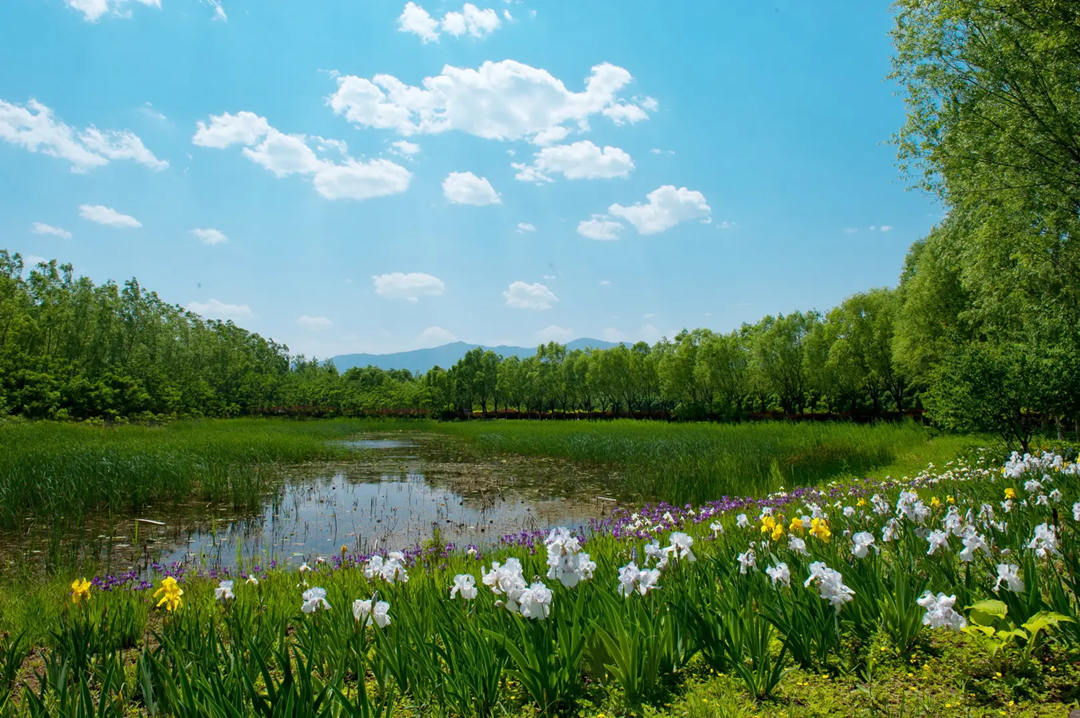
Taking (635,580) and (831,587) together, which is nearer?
(831,587)

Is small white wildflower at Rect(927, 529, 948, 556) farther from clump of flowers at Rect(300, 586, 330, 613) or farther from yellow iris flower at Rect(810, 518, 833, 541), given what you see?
clump of flowers at Rect(300, 586, 330, 613)

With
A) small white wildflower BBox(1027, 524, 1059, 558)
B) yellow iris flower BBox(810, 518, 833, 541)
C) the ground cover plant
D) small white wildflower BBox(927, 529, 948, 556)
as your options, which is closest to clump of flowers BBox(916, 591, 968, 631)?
the ground cover plant

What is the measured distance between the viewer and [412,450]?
26.5 meters

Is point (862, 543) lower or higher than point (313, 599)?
higher

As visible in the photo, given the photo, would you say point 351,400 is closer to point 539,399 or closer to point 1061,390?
point 539,399

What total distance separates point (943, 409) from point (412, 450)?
2122 centimetres

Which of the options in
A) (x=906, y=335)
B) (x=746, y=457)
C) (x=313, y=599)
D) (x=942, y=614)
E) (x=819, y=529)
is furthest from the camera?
(x=906, y=335)

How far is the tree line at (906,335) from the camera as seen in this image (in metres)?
11.9

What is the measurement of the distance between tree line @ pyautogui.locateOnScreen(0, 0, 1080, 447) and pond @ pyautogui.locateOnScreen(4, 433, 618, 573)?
9847 mm

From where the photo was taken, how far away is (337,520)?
35.7ft

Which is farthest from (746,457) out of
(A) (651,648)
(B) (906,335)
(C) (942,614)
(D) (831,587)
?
(B) (906,335)

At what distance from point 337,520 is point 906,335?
27650 millimetres

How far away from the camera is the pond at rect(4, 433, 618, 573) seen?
816 centimetres

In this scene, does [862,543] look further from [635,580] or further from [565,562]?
[565,562]
